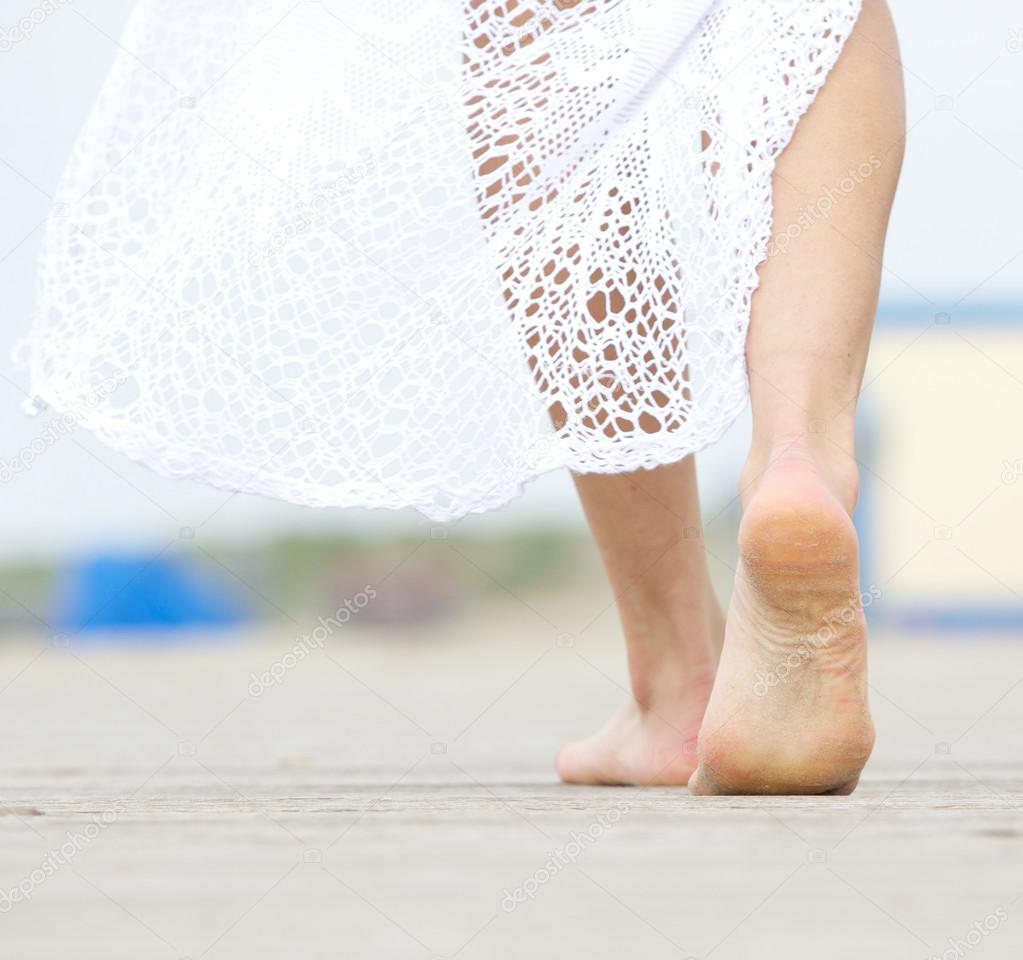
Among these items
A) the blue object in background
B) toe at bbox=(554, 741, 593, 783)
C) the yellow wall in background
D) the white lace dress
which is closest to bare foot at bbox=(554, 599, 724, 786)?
toe at bbox=(554, 741, 593, 783)

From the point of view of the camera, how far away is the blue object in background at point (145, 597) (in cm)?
889

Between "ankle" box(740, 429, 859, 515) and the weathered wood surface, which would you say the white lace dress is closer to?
"ankle" box(740, 429, 859, 515)

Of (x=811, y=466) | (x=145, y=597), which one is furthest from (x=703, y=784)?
(x=145, y=597)

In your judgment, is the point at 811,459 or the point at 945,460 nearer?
the point at 811,459

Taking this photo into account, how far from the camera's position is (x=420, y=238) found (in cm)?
125

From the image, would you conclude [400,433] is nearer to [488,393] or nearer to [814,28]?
[488,393]

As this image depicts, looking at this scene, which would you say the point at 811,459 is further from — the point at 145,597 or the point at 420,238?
the point at 145,597

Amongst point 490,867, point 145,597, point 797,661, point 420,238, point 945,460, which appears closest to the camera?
point 490,867

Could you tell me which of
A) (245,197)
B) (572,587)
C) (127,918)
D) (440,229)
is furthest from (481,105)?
(572,587)

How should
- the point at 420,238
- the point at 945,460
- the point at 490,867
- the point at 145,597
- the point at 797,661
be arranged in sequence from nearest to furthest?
the point at 490,867
the point at 797,661
the point at 420,238
the point at 945,460
the point at 145,597

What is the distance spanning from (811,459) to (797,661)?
0.13 metres

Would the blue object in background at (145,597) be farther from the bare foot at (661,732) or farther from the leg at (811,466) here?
the leg at (811,466)

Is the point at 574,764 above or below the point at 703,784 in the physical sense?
below

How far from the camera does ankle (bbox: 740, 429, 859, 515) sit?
38.4 inches
